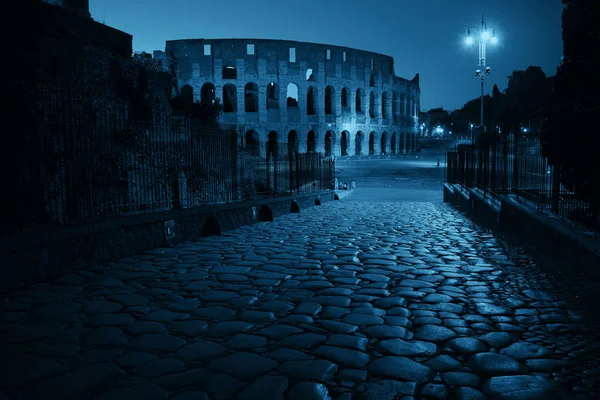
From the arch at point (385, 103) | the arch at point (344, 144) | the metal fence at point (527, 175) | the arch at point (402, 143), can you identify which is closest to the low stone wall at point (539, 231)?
the metal fence at point (527, 175)

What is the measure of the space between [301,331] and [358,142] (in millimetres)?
50140

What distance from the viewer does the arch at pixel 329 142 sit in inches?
1911

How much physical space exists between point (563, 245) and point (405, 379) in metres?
4.08

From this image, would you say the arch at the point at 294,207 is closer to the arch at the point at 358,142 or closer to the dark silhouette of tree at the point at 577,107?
the dark silhouette of tree at the point at 577,107

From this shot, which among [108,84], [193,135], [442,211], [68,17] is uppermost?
[68,17]

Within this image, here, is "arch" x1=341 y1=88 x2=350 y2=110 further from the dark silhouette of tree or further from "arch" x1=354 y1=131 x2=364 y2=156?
the dark silhouette of tree

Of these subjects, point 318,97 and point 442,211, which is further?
point 318,97

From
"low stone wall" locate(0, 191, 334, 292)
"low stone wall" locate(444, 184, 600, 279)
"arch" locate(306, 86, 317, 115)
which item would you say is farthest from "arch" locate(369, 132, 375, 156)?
"low stone wall" locate(0, 191, 334, 292)

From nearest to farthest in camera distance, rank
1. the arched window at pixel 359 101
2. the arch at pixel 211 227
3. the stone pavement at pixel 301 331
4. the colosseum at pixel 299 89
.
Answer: the stone pavement at pixel 301 331
the arch at pixel 211 227
the colosseum at pixel 299 89
the arched window at pixel 359 101

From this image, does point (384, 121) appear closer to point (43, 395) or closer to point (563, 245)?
point (563, 245)

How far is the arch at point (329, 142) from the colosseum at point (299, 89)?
0.11m

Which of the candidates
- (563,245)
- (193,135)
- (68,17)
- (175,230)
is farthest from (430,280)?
(68,17)

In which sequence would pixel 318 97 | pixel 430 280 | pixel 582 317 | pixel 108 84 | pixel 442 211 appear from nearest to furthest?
pixel 582 317 → pixel 430 280 → pixel 442 211 → pixel 108 84 → pixel 318 97

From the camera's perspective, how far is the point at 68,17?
13305 mm
